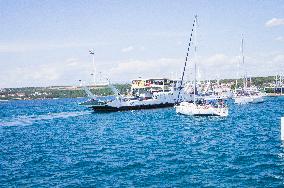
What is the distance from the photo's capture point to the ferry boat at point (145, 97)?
112575mm

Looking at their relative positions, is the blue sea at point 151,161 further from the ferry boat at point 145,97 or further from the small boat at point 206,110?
the ferry boat at point 145,97

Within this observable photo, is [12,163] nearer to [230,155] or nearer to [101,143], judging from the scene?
[101,143]

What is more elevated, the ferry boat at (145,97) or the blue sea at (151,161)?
the ferry boat at (145,97)

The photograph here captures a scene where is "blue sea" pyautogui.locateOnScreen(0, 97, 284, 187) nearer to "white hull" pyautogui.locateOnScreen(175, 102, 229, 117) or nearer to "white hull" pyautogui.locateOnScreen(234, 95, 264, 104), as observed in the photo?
"white hull" pyautogui.locateOnScreen(175, 102, 229, 117)

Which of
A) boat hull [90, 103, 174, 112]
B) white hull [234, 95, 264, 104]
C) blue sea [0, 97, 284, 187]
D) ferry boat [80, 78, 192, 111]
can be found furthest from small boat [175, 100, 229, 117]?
white hull [234, 95, 264, 104]

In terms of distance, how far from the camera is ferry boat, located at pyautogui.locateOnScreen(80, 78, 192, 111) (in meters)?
113

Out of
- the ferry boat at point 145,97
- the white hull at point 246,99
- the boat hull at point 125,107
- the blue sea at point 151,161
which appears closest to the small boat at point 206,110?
the blue sea at point 151,161

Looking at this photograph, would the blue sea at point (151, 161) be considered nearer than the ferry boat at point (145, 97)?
Yes

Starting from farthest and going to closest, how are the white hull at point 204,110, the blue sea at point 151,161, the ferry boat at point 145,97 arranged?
the ferry boat at point 145,97 < the white hull at point 204,110 < the blue sea at point 151,161

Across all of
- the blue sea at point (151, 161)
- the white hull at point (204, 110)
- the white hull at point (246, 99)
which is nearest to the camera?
the blue sea at point (151, 161)

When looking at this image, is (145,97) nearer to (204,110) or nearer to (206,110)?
(204,110)

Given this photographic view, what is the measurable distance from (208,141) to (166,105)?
247ft

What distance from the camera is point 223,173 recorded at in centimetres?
2748

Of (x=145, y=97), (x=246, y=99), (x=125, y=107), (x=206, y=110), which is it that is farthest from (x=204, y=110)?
(x=246, y=99)
